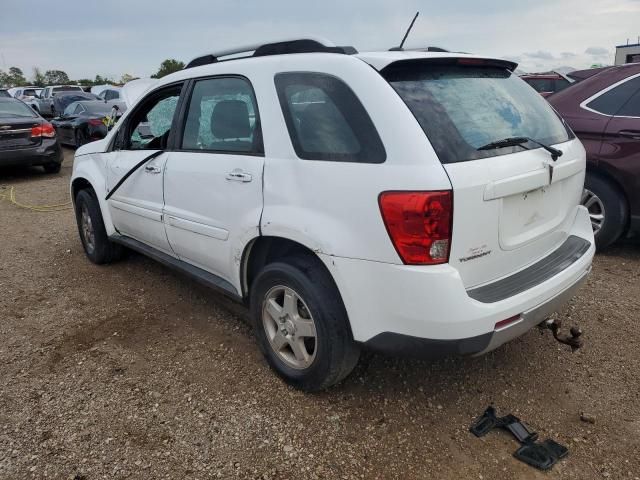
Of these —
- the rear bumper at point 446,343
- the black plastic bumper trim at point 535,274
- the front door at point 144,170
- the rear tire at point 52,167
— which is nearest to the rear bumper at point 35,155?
the rear tire at point 52,167

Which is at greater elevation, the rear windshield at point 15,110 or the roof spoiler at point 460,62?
the roof spoiler at point 460,62

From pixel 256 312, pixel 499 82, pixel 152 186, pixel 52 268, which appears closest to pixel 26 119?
pixel 52 268

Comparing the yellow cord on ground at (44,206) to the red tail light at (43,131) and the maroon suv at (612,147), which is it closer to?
the red tail light at (43,131)

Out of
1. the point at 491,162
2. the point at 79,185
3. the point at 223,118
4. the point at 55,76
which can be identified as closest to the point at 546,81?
the point at 79,185

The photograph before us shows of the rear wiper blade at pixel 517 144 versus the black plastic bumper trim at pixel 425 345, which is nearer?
the black plastic bumper trim at pixel 425 345

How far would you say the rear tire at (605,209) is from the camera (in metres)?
4.53

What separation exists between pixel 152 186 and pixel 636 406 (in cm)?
325

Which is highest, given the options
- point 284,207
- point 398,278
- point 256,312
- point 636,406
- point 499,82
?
point 499,82

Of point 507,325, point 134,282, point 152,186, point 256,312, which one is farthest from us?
point 134,282

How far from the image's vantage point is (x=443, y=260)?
2184 millimetres

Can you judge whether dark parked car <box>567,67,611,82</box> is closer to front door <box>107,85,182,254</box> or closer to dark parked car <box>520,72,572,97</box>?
front door <box>107,85,182,254</box>

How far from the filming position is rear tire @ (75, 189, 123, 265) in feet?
15.6

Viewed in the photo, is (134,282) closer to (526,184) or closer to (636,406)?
(526,184)

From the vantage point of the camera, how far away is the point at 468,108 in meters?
2.47
